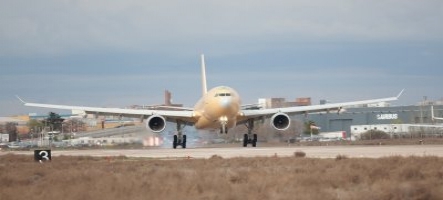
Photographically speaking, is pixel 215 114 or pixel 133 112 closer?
pixel 215 114

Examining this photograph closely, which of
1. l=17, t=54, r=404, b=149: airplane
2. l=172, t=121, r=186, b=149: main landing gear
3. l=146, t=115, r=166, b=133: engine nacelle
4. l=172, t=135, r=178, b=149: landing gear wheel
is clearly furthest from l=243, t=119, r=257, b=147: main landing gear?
l=146, t=115, r=166, b=133: engine nacelle

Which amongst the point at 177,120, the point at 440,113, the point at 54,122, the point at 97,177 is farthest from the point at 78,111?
the point at 440,113

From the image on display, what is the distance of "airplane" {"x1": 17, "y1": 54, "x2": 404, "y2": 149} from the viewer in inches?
2286

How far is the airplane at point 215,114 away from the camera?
190ft

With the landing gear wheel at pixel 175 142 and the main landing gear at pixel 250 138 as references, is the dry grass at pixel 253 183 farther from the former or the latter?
the landing gear wheel at pixel 175 142

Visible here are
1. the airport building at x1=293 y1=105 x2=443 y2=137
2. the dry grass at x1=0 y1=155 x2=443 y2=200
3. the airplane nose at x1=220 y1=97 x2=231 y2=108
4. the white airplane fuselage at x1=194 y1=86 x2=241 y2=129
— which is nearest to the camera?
the dry grass at x1=0 y1=155 x2=443 y2=200

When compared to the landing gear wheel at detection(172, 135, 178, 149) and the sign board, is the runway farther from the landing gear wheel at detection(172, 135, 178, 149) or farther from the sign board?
the landing gear wheel at detection(172, 135, 178, 149)

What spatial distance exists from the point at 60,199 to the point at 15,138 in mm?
A: 124463

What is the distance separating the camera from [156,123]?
6109 centimetres

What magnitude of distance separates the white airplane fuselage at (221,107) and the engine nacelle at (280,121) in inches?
153

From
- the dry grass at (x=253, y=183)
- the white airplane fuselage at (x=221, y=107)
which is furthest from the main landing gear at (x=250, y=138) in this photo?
the dry grass at (x=253, y=183)

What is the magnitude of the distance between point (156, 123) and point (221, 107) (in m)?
7.30

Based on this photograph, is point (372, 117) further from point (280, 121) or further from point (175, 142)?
point (175, 142)

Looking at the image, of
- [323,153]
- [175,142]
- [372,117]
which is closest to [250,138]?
[175,142]
